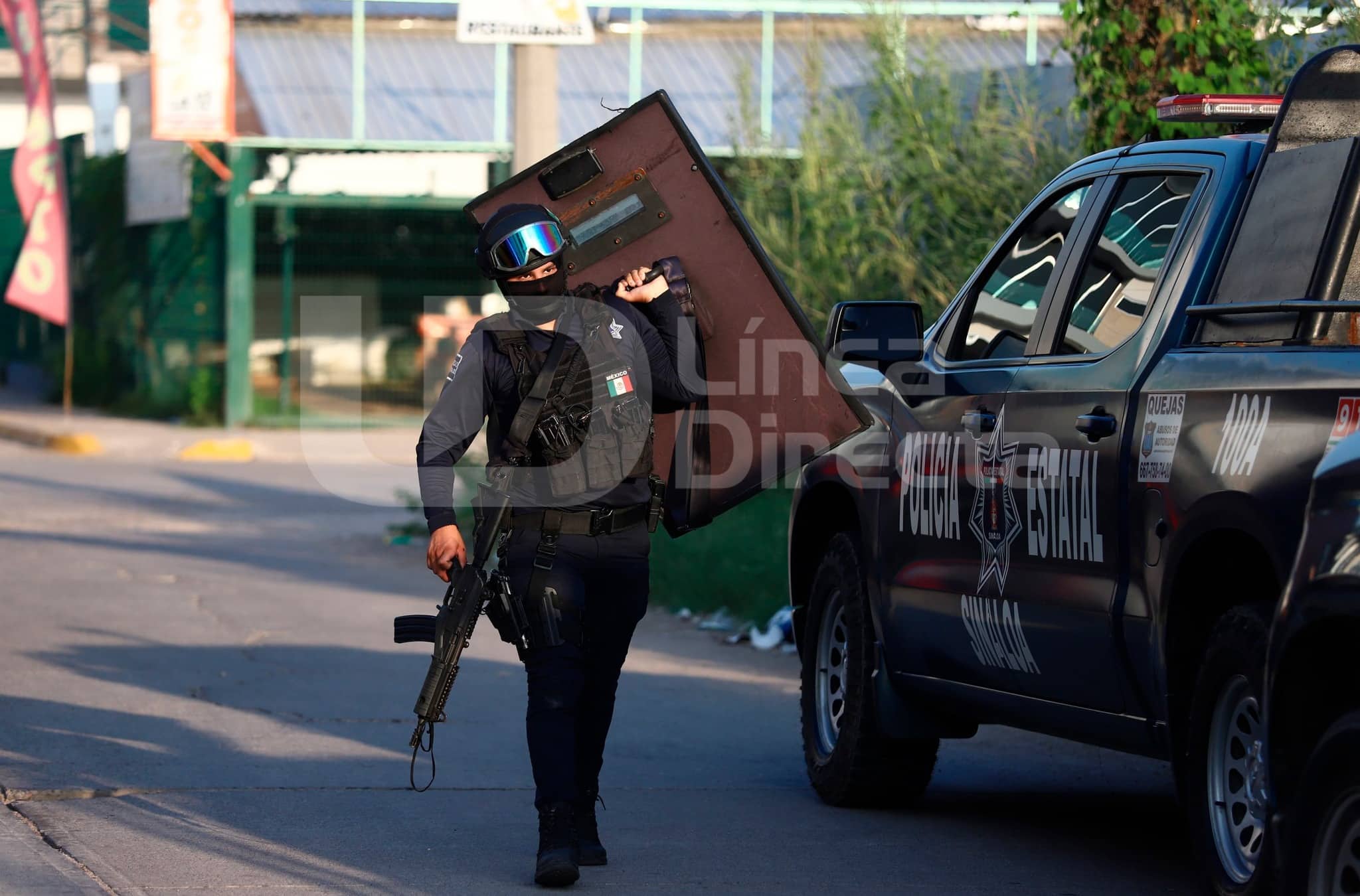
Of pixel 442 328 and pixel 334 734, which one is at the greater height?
pixel 442 328

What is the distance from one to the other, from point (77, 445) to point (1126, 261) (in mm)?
18568

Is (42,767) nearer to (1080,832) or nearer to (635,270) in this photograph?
(635,270)

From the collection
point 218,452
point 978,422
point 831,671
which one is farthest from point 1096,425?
point 218,452

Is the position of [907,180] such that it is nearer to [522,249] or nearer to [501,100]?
[522,249]

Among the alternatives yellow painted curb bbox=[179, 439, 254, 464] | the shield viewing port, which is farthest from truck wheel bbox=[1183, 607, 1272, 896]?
yellow painted curb bbox=[179, 439, 254, 464]

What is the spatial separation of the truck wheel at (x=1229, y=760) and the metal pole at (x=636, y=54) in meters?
19.4

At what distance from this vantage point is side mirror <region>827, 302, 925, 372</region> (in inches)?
233

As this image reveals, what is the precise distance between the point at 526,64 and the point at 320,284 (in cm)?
1213

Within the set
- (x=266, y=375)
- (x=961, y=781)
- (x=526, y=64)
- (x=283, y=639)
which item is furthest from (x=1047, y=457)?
(x=266, y=375)

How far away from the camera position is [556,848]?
5.11m

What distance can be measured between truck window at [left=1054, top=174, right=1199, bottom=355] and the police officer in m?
1.24

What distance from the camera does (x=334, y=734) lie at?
25.1 ft

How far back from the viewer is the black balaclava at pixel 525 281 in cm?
526

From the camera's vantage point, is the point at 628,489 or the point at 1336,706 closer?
the point at 1336,706
